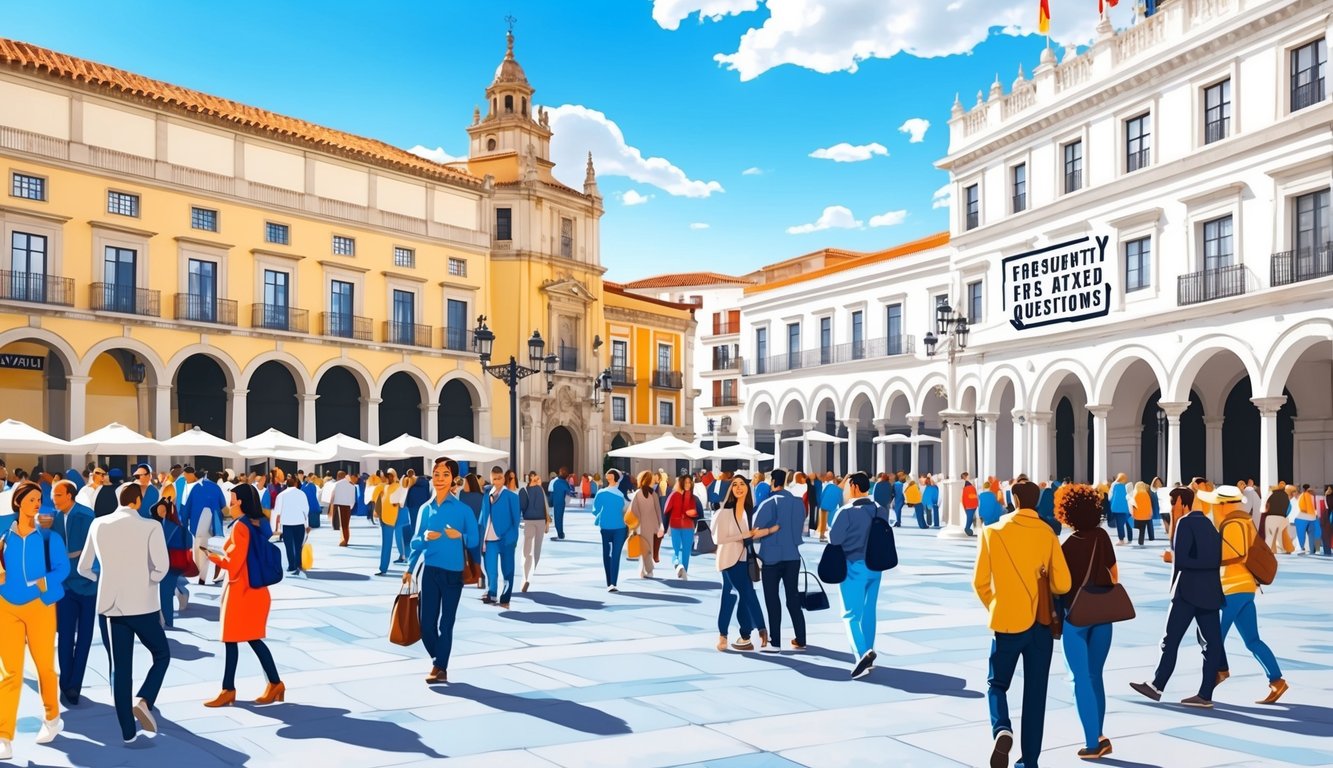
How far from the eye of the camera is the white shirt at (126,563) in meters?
6.83

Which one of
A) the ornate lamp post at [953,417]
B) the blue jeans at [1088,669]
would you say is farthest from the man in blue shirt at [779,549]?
the ornate lamp post at [953,417]

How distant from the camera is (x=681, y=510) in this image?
16.1m

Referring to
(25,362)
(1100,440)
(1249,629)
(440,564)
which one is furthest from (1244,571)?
(25,362)

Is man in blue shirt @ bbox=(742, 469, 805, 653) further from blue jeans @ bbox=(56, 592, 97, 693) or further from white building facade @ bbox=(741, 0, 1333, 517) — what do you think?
white building facade @ bbox=(741, 0, 1333, 517)

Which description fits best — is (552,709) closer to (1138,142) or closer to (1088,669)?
(1088,669)

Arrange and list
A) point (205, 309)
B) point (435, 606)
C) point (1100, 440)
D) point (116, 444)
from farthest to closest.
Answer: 1. point (205, 309)
2. point (1100, 440)
3. point (116, 444)
4. point (435, 606)

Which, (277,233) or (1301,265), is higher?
(277,233)

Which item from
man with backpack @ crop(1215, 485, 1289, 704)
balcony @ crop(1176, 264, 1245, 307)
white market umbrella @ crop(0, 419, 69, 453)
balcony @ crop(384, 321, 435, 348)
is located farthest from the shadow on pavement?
balcony @ crop(384, 321, 435, 348)

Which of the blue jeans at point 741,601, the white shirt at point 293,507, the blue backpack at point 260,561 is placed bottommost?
the blue jeans at point 741,601

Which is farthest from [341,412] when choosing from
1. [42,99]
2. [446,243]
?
[42,99]

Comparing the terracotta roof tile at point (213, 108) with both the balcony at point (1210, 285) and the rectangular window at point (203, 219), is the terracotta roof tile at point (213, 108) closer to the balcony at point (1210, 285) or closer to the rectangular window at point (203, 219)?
the rectangular window at point (203, 219)

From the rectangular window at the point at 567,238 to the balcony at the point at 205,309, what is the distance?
15.4 m

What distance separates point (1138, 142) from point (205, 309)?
26.8 metres

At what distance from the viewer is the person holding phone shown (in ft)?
28.5
